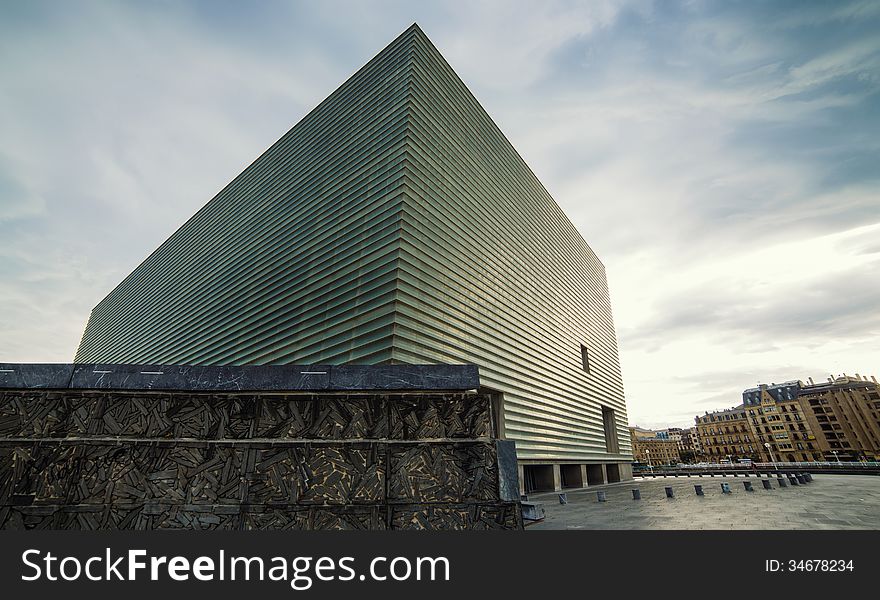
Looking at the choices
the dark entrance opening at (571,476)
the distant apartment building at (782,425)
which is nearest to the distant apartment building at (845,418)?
the distant apartment building at (782,425)

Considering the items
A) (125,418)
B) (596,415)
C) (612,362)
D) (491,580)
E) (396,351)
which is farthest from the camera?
(612,362)

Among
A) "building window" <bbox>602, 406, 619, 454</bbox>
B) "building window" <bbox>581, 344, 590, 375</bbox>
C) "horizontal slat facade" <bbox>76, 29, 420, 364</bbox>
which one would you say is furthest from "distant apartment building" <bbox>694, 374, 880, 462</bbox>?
"horizontal slat facade" <bbox>76, 29, 420, 364</bbox>

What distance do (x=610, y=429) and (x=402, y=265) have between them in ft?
118

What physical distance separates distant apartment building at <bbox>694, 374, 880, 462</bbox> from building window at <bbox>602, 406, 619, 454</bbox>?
61545 millimetres

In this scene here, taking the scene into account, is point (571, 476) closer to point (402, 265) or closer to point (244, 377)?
point (402, 265)

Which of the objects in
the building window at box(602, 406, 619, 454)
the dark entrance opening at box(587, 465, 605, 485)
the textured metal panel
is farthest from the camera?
the building window at box(602, 406, 619, 454)

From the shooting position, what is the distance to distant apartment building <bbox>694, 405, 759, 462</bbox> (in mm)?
100188

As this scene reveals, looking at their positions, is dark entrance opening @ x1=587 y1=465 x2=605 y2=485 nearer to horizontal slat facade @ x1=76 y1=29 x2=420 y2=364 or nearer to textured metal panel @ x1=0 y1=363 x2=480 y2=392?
horizontal slat facade @ x1=76 y1=29 x2=420 y2=364

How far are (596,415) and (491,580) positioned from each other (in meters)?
39.8

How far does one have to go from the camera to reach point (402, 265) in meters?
17.1

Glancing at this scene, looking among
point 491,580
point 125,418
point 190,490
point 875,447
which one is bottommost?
point 875,447

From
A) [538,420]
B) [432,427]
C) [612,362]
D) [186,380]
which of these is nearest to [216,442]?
[186,380]

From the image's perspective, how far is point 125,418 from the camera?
147 inches

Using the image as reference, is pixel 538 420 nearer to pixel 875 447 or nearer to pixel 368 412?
pixel 368 412
